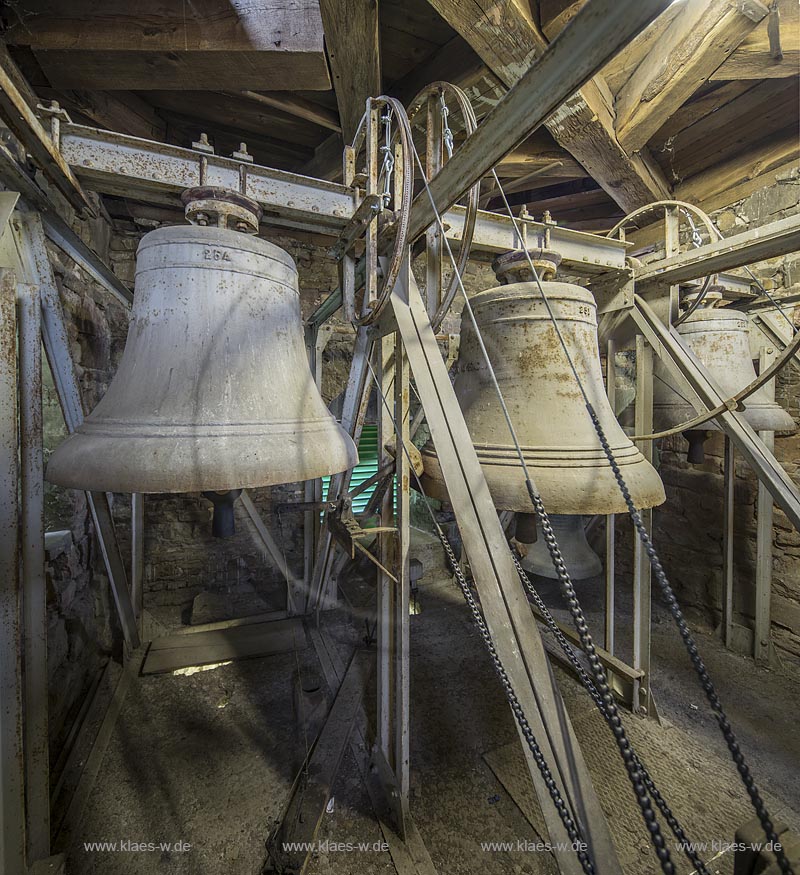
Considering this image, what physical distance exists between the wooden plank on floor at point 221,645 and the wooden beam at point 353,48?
2739 millimetres

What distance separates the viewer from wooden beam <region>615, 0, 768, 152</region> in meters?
1.28

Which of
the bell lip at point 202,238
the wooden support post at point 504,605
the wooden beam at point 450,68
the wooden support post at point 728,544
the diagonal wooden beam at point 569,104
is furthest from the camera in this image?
the wooden support post at point 728,544

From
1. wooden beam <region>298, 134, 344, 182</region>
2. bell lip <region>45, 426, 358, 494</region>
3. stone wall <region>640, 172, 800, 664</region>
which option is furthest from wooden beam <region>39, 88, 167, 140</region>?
stone wall <region>640, 172, 800, 664</region>

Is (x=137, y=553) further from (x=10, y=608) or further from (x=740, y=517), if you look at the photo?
(x=740, y=517)

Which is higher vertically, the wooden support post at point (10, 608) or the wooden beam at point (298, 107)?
the wooden beam at point (298, 107)

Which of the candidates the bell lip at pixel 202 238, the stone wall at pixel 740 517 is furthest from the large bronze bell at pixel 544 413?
the stone wall at pixel 740 517

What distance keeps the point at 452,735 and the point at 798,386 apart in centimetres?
264

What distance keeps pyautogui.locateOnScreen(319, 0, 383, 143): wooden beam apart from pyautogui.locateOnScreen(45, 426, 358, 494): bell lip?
1.40 meters

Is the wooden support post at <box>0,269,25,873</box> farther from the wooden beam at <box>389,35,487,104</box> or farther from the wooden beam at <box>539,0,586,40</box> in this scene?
the wooden beam at <box>539,0,586,40</box>

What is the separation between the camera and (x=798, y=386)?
7.31 ft

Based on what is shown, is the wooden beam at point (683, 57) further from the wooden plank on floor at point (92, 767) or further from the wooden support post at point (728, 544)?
the wooden plank on floor at point (92, 767)

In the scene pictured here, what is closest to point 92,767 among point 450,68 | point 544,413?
point 544,413

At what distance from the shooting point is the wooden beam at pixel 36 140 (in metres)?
0.74

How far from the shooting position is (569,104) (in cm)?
156
